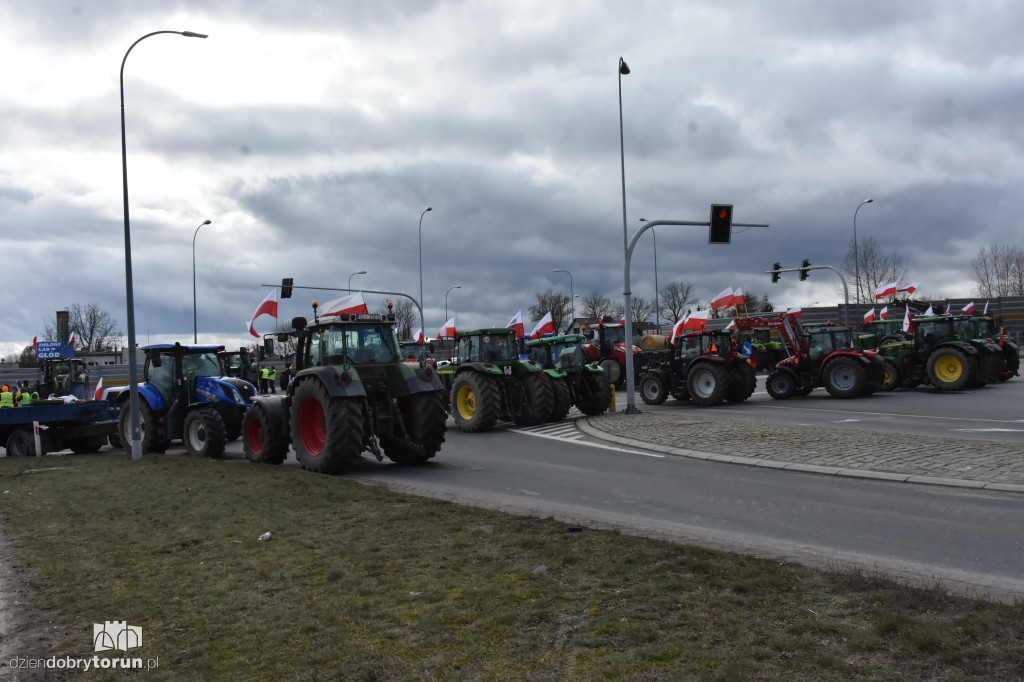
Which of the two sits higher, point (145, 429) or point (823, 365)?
point (823, 365)

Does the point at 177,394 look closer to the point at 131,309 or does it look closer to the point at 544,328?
the point at 131,309

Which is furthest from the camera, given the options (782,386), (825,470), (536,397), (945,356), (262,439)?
(945,356)

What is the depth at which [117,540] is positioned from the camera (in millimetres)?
7566

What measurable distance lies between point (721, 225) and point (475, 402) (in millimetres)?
7765

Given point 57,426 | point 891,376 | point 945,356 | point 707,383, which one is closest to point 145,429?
point 57,426

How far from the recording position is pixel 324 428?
13.1 meters

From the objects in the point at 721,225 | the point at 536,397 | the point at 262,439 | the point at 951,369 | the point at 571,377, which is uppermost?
the point at 721,225

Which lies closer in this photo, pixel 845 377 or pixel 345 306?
pixel 345 306

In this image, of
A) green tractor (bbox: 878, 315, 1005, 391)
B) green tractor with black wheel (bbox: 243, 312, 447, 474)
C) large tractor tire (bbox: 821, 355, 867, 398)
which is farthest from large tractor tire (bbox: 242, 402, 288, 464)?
green tractor (bbox: 878, 315, 1005, 391)

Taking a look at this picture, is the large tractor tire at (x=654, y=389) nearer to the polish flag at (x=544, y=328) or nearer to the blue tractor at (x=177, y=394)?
the polish flag at (x=544, y=328)

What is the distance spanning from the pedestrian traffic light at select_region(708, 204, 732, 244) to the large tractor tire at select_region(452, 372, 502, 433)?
678cm

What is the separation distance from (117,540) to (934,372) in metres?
25.4

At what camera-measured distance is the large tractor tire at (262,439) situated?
1395cm

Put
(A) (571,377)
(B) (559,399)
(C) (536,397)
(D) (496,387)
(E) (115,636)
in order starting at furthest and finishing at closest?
(A) (571,377) → (B) (559,399) → (C) (536,397) → (D) (496,387) → (E) (115,636)
